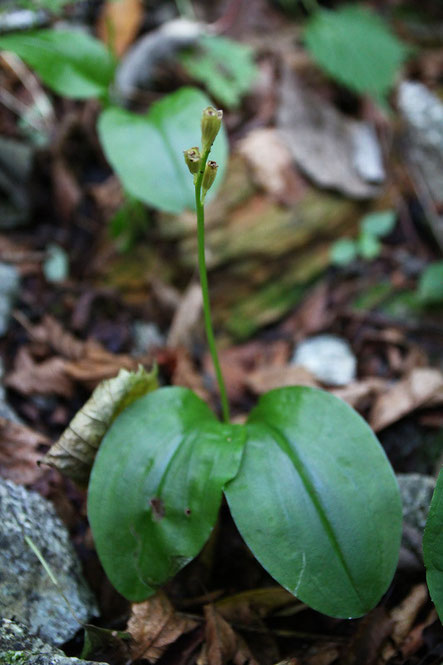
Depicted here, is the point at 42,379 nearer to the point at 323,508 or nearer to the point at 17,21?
the point at 323,508

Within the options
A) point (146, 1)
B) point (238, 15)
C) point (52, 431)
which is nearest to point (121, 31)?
point (146, 1)

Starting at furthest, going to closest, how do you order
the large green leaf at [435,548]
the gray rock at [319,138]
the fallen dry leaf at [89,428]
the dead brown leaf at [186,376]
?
the gray rock at [319,138] → the dead brown leaf at [186,376] → the fallen dry leaf at [89,428] → the large green leaf at [435,548]

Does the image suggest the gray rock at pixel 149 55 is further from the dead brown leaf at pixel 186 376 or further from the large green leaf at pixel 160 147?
the dead brown leaf at pixel 186 376

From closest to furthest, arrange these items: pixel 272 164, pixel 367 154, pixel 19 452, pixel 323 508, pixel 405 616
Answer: pixel 323 508 → pixel 405 616 → pixel 19 452 → pixel 272 164 → pixel 367 154

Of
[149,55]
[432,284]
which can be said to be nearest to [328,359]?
[432,284]

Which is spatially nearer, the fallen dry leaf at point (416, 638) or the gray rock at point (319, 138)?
the fallen dry leaf at point (416, 638)

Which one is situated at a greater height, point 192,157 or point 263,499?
point 192,157

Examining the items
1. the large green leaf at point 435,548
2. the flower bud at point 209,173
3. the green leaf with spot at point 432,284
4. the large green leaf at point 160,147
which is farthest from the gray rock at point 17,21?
the large green leaf at point 435,548
